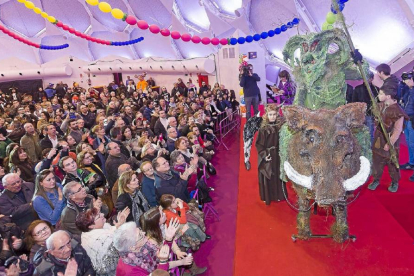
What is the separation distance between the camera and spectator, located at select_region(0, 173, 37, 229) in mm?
4141

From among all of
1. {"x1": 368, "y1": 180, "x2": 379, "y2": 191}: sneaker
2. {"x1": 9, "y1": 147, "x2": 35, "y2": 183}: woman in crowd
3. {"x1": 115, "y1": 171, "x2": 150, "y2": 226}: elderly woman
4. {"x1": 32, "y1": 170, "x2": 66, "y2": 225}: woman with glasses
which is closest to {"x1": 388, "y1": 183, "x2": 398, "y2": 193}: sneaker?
{"x1": 368, "y1": 180, "x2": 379, "y2": 191}: sneaker

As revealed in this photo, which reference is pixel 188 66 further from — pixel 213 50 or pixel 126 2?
pixel 126 2

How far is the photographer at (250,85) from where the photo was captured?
1030 centimetres

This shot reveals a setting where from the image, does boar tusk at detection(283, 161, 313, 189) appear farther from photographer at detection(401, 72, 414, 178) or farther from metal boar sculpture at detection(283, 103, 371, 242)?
photographer at detection(401, 72, 414, 178)

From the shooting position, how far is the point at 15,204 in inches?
169

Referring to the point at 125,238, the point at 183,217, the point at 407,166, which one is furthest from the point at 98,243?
the point at 407,166

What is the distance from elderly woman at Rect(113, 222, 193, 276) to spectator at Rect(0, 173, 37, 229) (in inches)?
74.7

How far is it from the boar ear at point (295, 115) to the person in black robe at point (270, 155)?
1153 millimetres

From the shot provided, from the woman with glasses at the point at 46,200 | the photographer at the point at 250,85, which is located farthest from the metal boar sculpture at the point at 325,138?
the photographer at the point at 250,85

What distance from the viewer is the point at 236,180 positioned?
7309mm

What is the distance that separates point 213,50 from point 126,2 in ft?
18.7

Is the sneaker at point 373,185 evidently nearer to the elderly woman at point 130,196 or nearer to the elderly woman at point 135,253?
the elderly woman at point 130,196

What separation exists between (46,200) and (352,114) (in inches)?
152

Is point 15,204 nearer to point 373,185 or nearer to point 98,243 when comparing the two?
point 98,243
